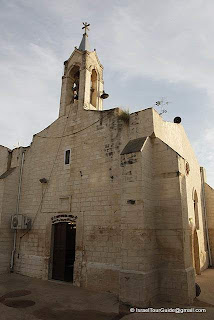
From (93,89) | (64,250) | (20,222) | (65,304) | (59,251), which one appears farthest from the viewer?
(93,89)

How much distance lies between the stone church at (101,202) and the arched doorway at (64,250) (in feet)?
0.13

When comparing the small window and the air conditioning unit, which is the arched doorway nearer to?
the air conditioning unit

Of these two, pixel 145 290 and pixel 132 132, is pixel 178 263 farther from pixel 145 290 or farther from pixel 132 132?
pixel 132 132

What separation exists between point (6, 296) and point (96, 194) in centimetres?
448

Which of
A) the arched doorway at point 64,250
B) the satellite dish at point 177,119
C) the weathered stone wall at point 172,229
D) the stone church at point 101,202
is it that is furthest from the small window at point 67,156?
the satellite dish at point 177,119

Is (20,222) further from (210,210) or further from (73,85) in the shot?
(210,210)

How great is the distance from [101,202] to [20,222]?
4.53 m

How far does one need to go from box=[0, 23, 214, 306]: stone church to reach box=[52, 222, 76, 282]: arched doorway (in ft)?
0.13

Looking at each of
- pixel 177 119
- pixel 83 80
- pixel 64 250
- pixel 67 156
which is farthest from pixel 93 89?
pixel 64 250

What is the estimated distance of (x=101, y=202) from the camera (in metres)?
8.52

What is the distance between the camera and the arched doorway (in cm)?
936

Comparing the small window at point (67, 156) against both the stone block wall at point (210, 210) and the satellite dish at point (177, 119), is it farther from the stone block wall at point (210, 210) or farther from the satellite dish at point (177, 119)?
the stone block wall at point (210, 210)

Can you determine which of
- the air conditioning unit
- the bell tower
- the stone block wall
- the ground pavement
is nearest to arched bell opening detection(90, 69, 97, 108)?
the bell tower

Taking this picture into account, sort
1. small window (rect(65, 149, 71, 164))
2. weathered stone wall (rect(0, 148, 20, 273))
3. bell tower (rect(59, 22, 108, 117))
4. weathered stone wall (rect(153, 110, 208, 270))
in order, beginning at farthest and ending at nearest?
1. bell tower (rect(59, 22, 108, 117))
2. weathered stone wall (rect(0, 148, 20, 273))
3. small window (rect(65, 149, 71, 164))
4. weathered stone wall (rect(153, 110, 208, 270))
